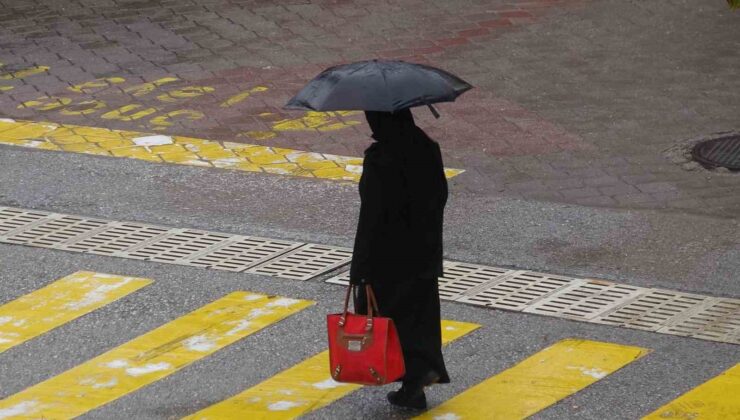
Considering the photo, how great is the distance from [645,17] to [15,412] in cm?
1013

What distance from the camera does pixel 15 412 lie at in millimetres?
7246

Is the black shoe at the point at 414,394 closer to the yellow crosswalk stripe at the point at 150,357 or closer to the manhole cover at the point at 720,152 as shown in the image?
the yellow crosswalk stripe at the point at 150,357

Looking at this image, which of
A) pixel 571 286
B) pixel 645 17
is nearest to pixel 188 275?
pixel 571 286

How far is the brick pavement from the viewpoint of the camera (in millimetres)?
11383

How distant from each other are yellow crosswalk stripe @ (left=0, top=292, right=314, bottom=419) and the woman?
1316 mm

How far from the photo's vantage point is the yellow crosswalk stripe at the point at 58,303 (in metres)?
8.38

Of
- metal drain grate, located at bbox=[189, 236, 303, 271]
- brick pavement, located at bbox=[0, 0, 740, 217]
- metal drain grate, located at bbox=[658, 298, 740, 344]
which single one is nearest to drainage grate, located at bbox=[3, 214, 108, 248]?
metal drain grate, located at bbox=[189, 236, 303, 271]

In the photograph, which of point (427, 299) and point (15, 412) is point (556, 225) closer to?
point (427, 299)

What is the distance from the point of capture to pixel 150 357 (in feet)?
26.1

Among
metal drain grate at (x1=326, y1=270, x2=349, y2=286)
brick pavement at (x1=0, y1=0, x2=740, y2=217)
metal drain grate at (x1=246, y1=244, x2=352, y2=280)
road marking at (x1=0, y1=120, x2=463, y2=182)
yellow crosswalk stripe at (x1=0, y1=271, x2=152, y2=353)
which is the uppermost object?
brick pavement at (x1=0, y1=0, x2=740, y2=217)

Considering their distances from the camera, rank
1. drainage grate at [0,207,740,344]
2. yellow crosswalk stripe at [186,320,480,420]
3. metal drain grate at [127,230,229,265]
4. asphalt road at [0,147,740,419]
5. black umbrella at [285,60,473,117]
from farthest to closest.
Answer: metal drain grate at [127,230,229,265]
drainage grate at [0,207,740,344]
asphalt road at [0,147,740,419]
yellow crosswalk stripe at [186,320,480,420]
black umbrella at [285,60,473,117]

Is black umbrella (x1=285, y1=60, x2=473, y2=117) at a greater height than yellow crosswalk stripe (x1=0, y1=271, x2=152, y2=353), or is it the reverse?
black umbrella (x1=285, y1=60, x2=473, y2=117)

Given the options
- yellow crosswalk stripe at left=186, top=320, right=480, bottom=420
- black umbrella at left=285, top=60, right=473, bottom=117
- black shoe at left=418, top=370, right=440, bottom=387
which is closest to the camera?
black umbrella at left=285, top=60, right=473, bottom=117

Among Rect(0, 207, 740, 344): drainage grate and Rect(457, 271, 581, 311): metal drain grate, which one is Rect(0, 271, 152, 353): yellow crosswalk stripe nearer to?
Rect(0, 207, 740, 344): drainage grate
